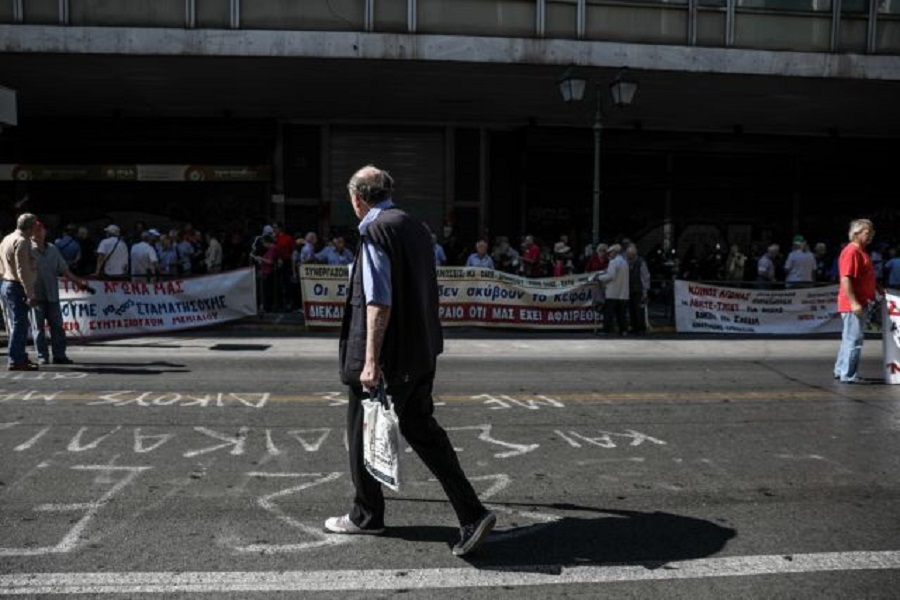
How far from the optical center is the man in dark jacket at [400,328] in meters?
4.18

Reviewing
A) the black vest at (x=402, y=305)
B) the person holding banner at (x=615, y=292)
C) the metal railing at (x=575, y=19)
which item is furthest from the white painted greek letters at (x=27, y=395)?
the metal railing at (x=575, y=19)

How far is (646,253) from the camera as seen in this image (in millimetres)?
27109

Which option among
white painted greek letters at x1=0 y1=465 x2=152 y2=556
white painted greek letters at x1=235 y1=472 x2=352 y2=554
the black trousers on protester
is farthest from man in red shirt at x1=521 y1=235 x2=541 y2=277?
the black trousers on protester

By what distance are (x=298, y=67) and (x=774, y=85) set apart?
11048mm

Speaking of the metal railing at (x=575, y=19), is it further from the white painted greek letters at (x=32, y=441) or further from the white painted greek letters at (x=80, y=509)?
the white painted greek letters at (x=80, y=509)

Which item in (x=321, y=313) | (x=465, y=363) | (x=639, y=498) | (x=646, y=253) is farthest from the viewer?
(x=646, y=253)

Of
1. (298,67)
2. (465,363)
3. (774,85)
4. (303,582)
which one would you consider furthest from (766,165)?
(303,582)

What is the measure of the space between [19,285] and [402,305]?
7893 millimetres

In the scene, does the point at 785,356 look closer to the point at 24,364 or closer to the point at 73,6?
the point at 24,364

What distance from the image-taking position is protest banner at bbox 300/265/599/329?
15609 millimetres

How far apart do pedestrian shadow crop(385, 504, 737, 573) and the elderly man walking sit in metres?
7.29

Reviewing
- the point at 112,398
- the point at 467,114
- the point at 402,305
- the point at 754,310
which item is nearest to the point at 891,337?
the point at 754,310

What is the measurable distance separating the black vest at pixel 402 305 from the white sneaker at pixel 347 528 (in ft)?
2.56

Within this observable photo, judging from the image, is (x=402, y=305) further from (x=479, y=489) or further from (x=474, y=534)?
(x=479, y=489)
